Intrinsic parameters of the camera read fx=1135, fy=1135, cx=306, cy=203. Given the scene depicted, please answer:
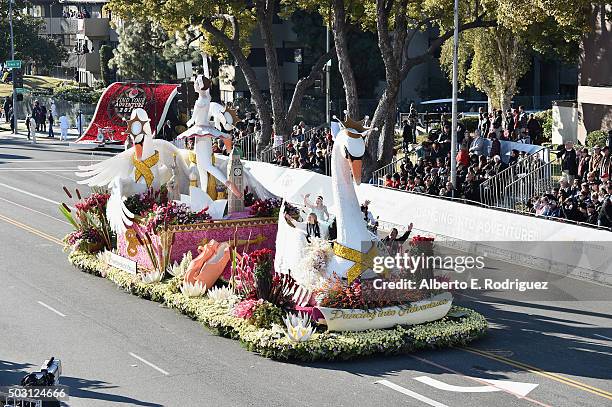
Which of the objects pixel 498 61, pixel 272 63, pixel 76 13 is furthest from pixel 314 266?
pixel 76 13

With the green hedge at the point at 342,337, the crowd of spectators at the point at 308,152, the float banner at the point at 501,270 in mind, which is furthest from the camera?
the crowd of spectators at the point at 308,152

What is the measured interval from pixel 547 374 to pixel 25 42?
69.9 meters

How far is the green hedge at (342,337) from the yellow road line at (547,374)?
21.9 inches

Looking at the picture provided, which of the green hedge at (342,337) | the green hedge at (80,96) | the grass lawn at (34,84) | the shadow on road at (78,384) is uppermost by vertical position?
the grass lawn at (34,84)

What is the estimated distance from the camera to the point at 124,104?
3828cm

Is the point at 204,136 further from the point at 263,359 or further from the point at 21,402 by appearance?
the point at 21,402

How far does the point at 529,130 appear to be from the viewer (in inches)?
1601

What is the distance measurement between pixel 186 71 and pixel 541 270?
22464 millimetres

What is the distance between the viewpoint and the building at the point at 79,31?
84188 millimetres

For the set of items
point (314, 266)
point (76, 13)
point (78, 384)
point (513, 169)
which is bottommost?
point (78, 384)

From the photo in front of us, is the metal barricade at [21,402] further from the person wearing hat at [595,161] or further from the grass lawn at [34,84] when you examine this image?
the grass lawn at [34,84]

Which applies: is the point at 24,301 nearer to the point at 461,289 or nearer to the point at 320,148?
the point at 461,289

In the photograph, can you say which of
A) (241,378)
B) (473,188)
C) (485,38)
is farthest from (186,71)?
(241,378)

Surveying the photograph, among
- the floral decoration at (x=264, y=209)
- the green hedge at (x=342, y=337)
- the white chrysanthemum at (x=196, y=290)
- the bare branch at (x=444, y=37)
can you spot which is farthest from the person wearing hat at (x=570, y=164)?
the white chrysanthemum at (x=196, y=290)
